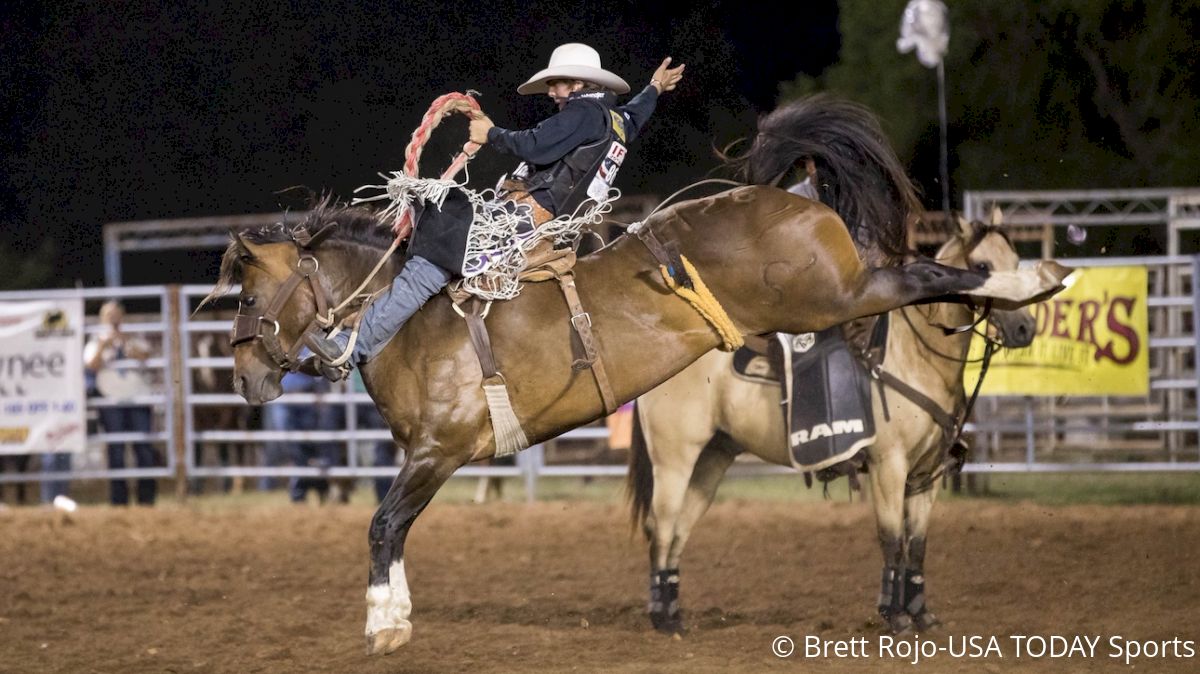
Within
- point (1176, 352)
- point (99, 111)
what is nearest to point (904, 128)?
point (1176, 352)

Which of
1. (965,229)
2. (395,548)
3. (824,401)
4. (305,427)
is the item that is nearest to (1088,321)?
(965,229)

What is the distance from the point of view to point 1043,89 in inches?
749

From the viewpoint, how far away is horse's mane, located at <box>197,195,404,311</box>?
506 centimetres

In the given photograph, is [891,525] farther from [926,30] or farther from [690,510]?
[926,30]

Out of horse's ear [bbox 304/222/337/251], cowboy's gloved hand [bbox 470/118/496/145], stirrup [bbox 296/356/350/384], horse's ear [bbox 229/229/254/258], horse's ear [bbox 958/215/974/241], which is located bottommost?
stirrup [bbox 296/356/350/384]

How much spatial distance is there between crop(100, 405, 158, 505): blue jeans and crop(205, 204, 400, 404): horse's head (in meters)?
7.56

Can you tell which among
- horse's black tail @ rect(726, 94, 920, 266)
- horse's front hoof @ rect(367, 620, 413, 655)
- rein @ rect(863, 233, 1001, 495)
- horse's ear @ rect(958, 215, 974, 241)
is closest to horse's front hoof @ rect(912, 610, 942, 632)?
rein @ rect(863, 233, 1001, 495)

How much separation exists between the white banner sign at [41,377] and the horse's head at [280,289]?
772cm

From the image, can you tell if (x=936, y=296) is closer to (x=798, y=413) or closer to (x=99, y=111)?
(x=798, y=413)

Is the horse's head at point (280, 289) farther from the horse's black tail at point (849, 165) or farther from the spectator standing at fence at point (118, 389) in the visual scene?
the spectator standing at fence at point (118, 389)

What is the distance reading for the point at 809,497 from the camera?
11305 mm

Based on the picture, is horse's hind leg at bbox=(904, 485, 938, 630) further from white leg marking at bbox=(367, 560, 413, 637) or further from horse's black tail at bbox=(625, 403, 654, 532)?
white leg marking at bbox=(367, 560, 413, 637)

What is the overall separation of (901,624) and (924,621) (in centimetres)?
19

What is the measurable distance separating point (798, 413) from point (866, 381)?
36 cm
